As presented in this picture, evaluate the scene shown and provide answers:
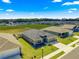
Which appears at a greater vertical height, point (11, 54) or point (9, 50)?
point (9, 50)

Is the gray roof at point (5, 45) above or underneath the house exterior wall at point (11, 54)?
above

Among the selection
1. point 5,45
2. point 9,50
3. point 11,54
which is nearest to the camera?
point 9,50

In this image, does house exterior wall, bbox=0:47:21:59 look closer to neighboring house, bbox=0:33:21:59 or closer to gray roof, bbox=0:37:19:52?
neighboring house, bbox=0:33:21:59

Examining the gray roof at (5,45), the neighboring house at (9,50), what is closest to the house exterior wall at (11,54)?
the neighboring house at (9,50)

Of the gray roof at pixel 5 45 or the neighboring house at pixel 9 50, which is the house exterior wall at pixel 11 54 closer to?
the neighboring house at pixel 9 50

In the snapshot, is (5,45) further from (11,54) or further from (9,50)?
(11,54)

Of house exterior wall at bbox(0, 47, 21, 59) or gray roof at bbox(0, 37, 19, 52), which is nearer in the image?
house exterior wall at bbox(0, 47, 21, 59)

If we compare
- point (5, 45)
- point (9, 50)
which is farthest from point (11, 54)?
point (5, 45)

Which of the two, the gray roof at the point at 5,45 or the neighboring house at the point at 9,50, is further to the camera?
the gray roof at the point at 5,45

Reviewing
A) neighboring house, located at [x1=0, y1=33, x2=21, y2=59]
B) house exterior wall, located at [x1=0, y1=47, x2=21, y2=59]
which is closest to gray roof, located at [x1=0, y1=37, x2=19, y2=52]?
neighboring house, located at [x1=0, y1=33, x2=21, y2=59]
